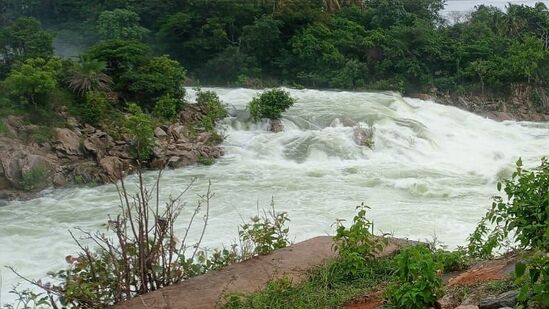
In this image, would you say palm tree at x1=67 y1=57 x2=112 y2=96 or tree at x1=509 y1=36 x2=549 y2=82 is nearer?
palm tree at x1=67 y1=57 x2=112 y2=96

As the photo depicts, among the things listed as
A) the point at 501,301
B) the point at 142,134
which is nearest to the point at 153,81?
the point at 142,134

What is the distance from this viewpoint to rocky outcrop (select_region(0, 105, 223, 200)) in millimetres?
10508

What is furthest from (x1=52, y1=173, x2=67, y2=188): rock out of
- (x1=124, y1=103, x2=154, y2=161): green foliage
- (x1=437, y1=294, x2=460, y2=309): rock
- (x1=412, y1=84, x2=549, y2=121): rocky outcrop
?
(x1=412, y1=84, x2=549, y2=121): rocky outcrop

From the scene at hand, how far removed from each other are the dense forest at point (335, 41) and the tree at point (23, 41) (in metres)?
0.49

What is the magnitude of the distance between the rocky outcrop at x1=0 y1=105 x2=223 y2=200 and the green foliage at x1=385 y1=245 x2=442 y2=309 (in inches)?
281

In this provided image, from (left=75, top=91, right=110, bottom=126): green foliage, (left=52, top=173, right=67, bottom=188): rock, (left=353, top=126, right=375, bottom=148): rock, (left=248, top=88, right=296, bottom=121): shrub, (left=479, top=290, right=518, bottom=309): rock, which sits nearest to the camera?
(left=479, top=290, right=518, bottom=309): rock

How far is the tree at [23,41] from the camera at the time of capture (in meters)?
17.3

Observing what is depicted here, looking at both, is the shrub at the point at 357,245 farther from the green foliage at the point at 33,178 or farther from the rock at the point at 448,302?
the green foliage at the point at 33,178

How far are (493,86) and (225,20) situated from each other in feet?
33.6

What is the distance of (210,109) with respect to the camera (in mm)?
14562

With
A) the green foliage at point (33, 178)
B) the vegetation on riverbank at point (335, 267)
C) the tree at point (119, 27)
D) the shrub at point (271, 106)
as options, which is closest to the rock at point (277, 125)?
the shrub at point (271, 106)

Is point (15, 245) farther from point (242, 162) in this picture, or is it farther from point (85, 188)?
point (242, 162)

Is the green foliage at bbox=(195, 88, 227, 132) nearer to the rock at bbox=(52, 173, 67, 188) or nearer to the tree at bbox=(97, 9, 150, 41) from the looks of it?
the rock at bbox=(52, 173, 67, 188)

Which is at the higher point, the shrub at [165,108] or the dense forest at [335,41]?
the dense forest at [335,41]
